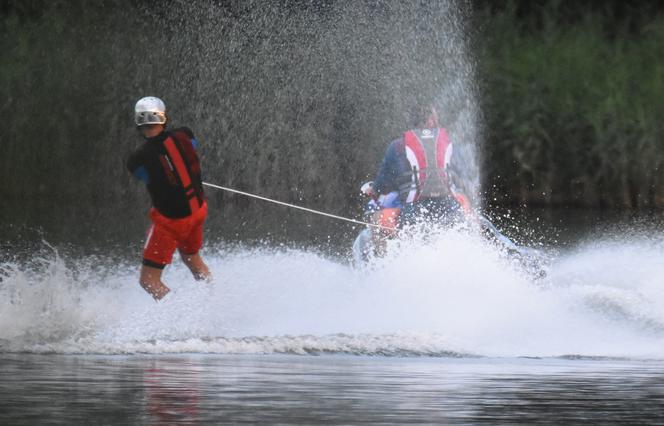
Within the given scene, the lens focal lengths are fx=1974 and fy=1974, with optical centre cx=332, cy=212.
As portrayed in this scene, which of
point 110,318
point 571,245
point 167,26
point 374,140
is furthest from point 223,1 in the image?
point 110,318

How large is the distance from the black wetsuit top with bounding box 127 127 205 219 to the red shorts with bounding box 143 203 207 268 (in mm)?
47

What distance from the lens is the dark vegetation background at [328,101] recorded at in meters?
30.4

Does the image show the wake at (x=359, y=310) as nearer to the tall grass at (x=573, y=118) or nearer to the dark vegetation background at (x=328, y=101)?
the dark vegetation background at (x=328, y=101)

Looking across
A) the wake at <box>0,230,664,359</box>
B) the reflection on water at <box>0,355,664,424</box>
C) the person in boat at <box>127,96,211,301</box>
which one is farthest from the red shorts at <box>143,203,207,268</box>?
the reflection on water at <box>0,355,664,424</box>

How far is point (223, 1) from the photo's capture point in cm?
3441

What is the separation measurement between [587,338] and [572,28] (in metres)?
20.0

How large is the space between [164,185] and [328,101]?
65.5ft

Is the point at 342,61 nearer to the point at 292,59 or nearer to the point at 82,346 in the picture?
the point at 292,59

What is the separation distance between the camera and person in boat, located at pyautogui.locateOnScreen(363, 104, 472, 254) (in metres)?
15.8

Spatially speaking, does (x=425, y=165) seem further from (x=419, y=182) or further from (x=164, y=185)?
(x=164, y=185)

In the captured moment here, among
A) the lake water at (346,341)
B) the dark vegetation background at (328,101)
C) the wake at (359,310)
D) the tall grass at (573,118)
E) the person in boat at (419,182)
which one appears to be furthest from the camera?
the tall grass at (573,118)

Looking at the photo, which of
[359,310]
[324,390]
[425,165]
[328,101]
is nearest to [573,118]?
[328,101]

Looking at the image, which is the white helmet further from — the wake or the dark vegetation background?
the dark vegetation background

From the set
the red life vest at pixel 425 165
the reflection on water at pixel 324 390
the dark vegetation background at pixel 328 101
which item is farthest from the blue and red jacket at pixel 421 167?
the dark vegetation background at pixel 328 101
